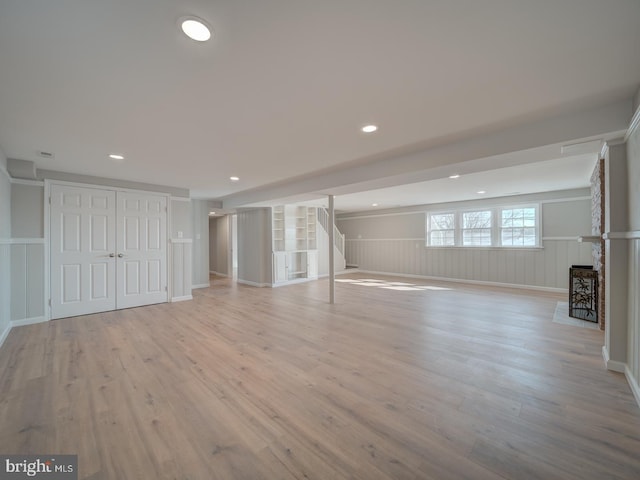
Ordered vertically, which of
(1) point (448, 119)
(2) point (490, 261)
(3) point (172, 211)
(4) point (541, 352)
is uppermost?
(1) point (448, 119)

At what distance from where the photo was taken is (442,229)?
27.3 ft

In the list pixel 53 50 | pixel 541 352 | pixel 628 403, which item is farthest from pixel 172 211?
pixel 628 403

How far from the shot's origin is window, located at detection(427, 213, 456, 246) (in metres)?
8.13

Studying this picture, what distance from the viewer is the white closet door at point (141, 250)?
4980 millimetres

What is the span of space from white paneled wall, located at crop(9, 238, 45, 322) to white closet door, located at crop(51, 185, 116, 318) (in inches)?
5.9

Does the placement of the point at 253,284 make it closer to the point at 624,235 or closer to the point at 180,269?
the point at 180,269

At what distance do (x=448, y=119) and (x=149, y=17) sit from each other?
7.91 feet

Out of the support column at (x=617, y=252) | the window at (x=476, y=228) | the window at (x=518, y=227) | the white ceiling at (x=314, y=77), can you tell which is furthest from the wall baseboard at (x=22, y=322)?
the window at (x=518, y=227)

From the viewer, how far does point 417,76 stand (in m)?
1.90

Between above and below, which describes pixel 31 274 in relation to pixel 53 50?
below

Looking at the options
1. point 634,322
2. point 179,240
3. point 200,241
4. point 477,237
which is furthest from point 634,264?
point 200,241

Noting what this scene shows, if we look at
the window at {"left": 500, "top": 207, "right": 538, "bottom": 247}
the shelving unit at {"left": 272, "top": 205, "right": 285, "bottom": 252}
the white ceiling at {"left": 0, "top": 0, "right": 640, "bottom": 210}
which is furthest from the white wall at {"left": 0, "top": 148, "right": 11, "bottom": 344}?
the window at {"left": 500, "top": 207, "right": 538, "bottom": 247}

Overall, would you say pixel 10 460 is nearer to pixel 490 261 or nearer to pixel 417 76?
pixel 417 76

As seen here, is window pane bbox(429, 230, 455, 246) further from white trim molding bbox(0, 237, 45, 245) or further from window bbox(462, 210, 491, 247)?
white trim molding bbox(0, 237, 45, 245)
